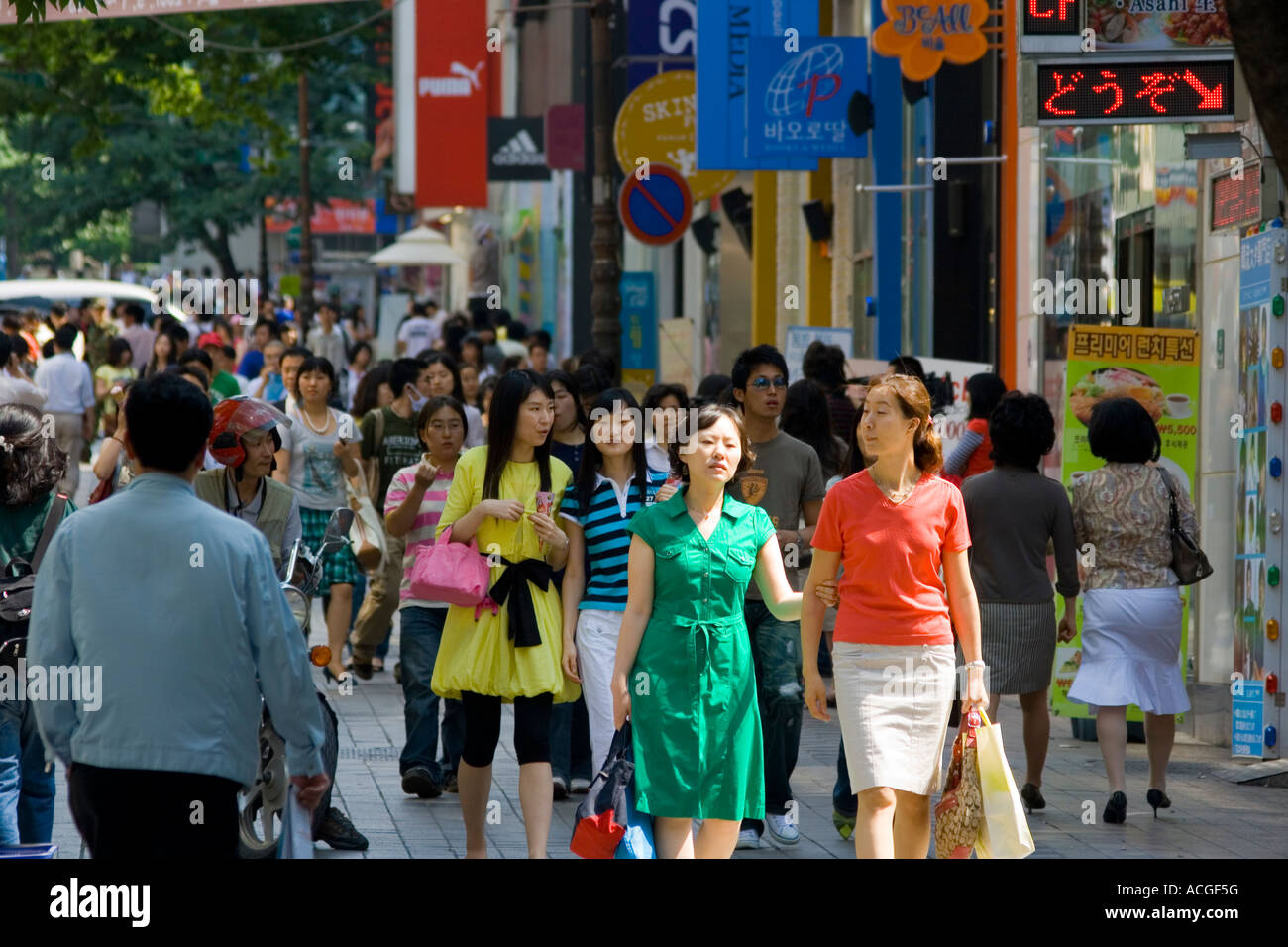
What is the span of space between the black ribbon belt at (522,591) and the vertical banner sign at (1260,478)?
13.7 ft

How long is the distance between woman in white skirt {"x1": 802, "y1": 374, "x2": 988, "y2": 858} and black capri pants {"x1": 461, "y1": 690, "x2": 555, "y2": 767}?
3.68ft

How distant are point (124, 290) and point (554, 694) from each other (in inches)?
1277

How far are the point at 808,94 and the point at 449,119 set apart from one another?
660 inches

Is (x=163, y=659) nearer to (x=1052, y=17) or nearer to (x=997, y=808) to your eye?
(x=997, y=808)

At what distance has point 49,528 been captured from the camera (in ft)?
22.7

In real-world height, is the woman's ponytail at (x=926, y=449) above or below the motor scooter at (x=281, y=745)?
above

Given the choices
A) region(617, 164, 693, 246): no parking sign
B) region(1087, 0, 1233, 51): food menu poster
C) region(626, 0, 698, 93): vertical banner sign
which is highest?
region(626, 0, 698, 93): vertical banner sign

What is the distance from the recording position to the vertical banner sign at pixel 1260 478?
997 cm

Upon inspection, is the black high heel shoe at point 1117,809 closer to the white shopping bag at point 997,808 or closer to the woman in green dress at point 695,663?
the white shopping bag at point 997,808

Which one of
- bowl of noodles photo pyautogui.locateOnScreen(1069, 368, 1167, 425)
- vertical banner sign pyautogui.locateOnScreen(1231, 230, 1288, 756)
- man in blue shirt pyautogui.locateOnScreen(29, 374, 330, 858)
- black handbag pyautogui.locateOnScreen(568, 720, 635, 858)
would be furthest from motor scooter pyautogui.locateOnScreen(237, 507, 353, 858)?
vertical banner sign pyautogui.locateOnScreen(1231, 230, 1288, 756)

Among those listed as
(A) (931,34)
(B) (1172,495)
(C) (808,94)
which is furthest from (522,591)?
(C) (808,94)

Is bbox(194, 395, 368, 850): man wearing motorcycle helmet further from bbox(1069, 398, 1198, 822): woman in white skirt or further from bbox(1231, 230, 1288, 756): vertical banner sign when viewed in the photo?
bbox(1231, 230, 1288, 756): vertical banner sign

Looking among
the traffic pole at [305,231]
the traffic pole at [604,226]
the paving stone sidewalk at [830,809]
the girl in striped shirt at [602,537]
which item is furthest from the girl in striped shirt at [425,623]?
the traffic pole at [305,231]

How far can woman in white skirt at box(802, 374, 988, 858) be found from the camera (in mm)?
6480
